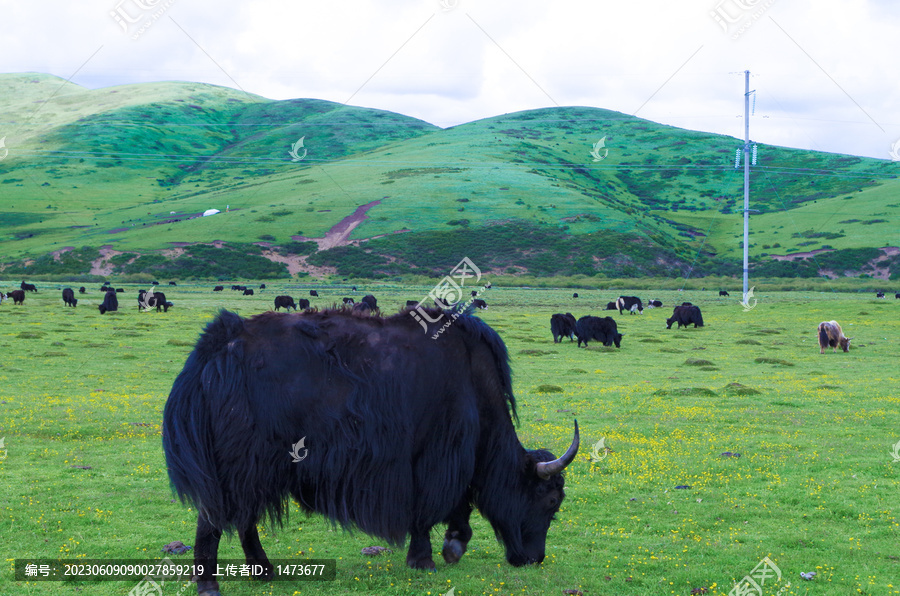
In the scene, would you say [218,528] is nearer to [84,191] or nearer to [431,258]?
[431,258]

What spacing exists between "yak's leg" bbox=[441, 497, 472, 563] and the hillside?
280ft

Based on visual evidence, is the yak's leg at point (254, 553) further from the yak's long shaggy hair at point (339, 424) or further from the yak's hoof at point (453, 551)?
the yak's hoof at point (453, 551)

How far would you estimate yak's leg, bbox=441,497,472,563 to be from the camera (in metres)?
6.56

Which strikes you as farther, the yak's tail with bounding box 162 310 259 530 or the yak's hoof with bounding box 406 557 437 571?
the yak's hoof with bounding box 406 557 437 571

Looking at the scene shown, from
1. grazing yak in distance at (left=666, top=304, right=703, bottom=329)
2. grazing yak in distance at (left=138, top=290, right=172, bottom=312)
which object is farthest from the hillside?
grazing yak in distance at (left=666, top=304, right=703, bottom=329)

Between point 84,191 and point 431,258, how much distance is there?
258ft

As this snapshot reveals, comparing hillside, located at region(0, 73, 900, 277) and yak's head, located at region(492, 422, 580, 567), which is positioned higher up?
hillside, located at region(0, 73, 900, 277)

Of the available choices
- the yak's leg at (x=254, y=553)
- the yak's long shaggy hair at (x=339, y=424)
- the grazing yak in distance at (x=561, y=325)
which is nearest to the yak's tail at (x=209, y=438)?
the yak's long shaggy hair at (x=339, y=424)

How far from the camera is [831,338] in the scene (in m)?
25.9

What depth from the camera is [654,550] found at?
7074mm

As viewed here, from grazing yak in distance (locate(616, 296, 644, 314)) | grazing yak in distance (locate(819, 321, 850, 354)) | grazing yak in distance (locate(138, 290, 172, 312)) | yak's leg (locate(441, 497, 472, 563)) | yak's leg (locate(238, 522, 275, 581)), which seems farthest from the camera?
grazing yak in distance (locate(616, 296, 644, 314))


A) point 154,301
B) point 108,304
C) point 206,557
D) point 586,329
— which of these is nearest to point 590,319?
point 586,329

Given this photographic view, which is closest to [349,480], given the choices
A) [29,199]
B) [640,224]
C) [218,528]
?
[218,528]

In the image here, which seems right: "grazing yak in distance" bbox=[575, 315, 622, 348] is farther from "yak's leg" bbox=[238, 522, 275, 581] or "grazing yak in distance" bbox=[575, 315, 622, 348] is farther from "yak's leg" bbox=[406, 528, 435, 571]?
"yak's leg" bbox=[238, 522, 275, 581]
